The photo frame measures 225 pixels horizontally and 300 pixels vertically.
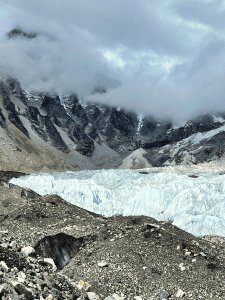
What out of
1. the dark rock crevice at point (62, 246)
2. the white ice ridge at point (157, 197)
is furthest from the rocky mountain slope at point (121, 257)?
the white ice ridge at point (157, 197)

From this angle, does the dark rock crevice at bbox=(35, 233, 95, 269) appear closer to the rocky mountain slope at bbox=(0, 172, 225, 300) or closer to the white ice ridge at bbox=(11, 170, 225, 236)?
the rocky mountain slope at bbox=(0, 172, 225, 300)

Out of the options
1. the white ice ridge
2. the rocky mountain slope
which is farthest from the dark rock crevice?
the white ice ridge

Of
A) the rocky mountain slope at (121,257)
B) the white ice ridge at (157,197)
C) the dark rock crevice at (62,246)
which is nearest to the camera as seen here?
the rocky mountain slope at (121,257)

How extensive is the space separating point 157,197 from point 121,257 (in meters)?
68.6

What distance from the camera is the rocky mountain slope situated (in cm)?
2439

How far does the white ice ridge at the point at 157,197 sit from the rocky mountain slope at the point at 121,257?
4317 centimetres

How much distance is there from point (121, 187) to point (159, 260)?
7902cm

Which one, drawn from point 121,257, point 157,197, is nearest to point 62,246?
point 121,257

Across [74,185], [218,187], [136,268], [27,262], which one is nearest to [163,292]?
[136,268]

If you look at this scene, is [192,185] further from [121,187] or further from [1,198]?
[1,198]

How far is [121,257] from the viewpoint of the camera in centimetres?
2727

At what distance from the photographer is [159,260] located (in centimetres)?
2675

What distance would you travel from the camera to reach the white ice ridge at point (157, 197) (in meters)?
77.4

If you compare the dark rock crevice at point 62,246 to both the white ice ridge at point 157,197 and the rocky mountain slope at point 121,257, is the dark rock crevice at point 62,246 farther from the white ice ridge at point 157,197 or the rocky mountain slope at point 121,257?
the white ice ridge at point 157,197
